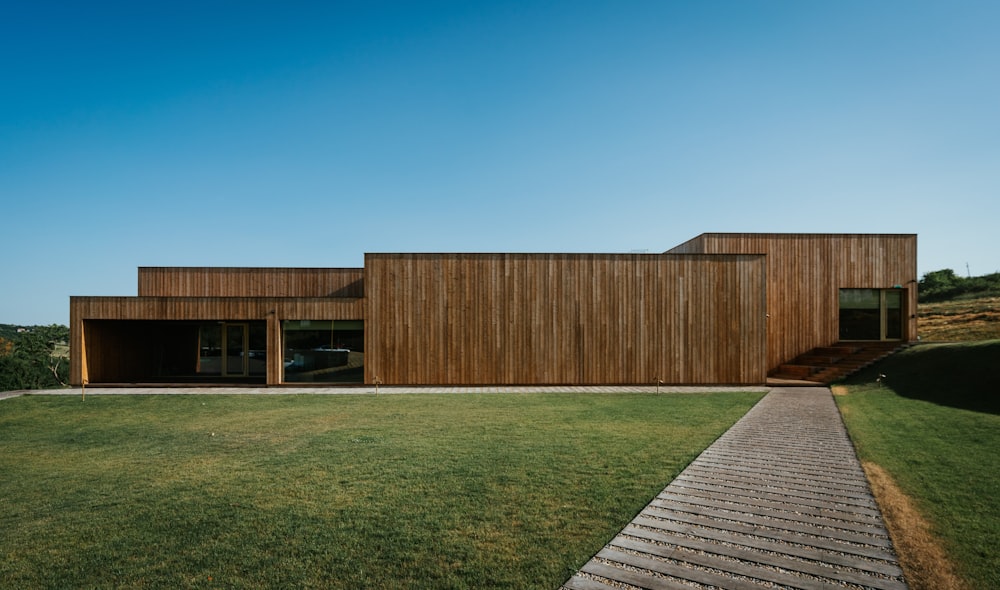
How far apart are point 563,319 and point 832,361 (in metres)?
9.25

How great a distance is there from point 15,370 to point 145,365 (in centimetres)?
579

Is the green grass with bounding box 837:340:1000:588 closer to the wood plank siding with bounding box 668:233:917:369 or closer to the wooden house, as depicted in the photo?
the wood plank siding with bounding box 668:233:917:369

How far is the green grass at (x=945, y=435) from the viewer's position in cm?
442

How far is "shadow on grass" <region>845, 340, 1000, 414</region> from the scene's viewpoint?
441 inches

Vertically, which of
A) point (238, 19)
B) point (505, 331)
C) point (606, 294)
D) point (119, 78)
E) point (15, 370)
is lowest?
point (15, 370)

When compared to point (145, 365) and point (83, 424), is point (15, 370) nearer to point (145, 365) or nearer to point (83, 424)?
point (145, 365)

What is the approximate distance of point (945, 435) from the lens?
8.14 m

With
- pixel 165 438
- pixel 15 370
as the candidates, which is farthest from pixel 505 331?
pixel 15 370

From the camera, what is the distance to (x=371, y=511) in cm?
493

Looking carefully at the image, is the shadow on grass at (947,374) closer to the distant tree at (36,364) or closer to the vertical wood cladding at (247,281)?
the vertical wood cladding at (247,281)

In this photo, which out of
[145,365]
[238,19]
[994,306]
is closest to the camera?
[238,19]

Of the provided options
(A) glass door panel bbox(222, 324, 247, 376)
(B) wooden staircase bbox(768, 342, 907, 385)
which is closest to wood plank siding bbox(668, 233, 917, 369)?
(B) wooden staircase bbox(768, 342, 907, 385)

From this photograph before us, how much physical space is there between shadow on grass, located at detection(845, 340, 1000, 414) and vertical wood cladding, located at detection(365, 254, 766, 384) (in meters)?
3.51

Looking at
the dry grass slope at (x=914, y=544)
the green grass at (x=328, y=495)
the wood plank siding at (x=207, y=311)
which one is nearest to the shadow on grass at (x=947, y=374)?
the green grass at (x=328, y=495)
